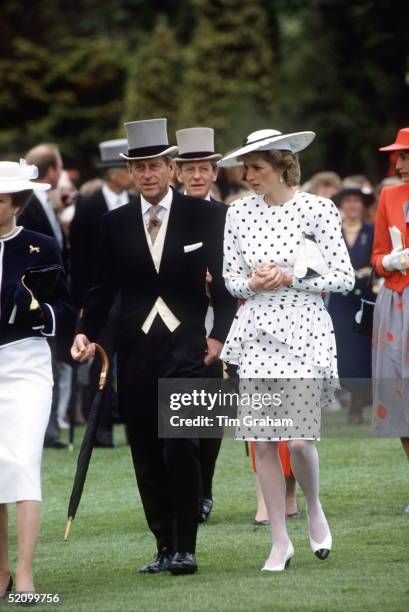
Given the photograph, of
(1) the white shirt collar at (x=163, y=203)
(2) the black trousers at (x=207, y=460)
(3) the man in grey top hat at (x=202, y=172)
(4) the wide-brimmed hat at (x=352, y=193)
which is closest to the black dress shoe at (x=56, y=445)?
(4) the wide-brimmed hat at (x=352, y=193)

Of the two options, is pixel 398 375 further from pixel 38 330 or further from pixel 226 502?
pixel 38 330

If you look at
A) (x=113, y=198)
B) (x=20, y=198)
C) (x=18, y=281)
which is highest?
(x=20, y=198)

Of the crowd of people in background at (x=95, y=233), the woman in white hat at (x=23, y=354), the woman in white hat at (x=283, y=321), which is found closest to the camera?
the woman in white hat at (x=23, y=354)

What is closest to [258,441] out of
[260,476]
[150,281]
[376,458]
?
[260,476]

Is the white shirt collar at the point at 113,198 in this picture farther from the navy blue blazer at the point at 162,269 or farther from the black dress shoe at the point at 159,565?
the black dress shoe at the point at 159,565

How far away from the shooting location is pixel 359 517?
967 cm

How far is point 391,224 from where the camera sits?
9.89 m

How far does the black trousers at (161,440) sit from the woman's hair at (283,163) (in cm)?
91

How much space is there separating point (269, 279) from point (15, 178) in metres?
1.30

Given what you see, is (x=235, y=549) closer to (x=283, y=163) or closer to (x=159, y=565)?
(x=159, y=565)

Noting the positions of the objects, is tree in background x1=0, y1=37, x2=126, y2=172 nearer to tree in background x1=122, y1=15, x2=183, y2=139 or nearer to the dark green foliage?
the dark green foliage

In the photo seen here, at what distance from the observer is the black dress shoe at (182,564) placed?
311 inches

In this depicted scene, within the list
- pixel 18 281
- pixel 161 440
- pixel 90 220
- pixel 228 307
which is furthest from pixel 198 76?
pixel 18 281

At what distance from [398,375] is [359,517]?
91cm
